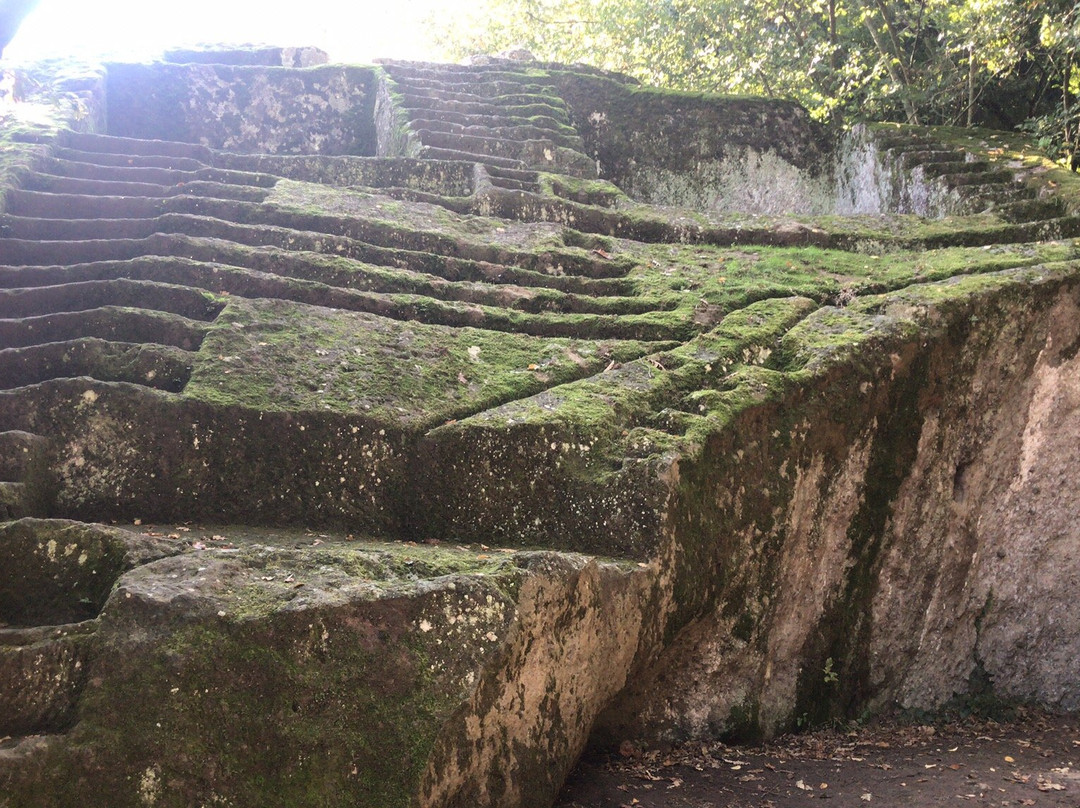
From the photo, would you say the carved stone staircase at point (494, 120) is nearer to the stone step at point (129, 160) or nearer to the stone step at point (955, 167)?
the stone step at point (129, 160)

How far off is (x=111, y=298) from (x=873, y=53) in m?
13.3

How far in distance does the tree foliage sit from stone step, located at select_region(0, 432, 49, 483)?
1131 cm

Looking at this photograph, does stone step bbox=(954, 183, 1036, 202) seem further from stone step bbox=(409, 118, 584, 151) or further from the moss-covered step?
the moss-covered step

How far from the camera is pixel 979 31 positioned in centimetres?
1269

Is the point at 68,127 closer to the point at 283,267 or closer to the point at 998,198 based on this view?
the point at 283,267

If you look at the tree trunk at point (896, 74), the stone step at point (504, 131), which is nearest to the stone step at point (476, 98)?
the stone step at point (504, 131)

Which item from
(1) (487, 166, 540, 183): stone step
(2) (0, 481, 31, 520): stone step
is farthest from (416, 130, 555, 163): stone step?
(2) (0, 481, 31, 520): stone step

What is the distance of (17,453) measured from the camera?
5266mm

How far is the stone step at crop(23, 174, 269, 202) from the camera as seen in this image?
882 cm

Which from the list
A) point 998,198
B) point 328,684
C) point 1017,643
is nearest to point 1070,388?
point 1017,643

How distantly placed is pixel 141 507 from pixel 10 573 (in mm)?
1174

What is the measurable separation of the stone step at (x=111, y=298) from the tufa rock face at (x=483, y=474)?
0.02m

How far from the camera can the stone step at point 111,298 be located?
6715 mm

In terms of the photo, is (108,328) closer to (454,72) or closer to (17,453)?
(17,453)
